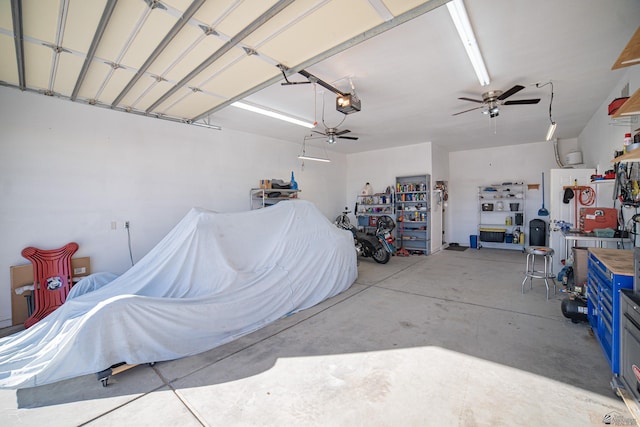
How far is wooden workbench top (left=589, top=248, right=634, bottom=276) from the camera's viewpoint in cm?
213

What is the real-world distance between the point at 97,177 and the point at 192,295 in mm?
2597

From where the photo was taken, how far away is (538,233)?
707 cm

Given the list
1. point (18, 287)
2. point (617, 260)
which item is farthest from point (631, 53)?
point (18, 287)

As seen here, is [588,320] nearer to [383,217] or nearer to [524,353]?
[524,353]

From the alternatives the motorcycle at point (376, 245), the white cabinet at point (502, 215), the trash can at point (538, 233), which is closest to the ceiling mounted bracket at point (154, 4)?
the motorcycle at point (376, 245)

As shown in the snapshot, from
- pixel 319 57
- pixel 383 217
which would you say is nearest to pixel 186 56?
pixel 319 57

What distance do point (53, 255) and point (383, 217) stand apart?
668cm

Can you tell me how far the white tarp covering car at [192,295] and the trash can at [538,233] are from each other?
19.5 feet

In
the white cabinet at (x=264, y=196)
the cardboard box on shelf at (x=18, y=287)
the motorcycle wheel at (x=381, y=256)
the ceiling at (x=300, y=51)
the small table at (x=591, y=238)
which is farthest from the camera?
the motorcycle wheel at (x=381, y=256)

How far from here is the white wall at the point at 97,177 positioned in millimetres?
3332

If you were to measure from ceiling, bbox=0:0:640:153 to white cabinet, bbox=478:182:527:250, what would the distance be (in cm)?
356

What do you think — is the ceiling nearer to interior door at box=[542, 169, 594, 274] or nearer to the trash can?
interior door at box=[542, 169, 594, 274]

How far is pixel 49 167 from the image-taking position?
140 inches

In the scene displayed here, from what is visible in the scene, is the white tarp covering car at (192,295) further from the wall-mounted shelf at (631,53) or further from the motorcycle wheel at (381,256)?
the wall-mounted shelf at (631,53)
